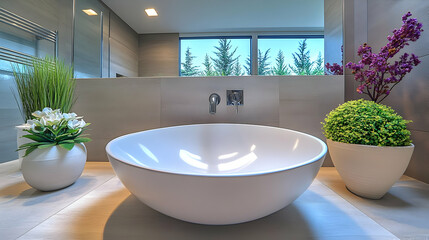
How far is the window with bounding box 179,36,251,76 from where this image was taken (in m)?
1.57

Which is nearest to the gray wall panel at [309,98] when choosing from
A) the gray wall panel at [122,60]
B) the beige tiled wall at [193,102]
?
the beige tiled wall at [193,102]

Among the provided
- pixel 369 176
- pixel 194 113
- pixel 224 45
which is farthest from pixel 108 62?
pixel 369 176

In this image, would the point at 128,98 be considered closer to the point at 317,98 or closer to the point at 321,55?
the point at 317,98

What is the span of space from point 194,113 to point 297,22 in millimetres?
1215

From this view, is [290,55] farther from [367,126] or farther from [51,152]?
[51,152]

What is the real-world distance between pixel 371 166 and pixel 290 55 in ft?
3.68

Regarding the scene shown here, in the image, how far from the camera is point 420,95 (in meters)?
0.99

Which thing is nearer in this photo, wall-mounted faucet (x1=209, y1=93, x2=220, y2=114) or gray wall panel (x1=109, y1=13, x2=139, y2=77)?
wall-mounted faucet (x1=209, y1=93, x2=220, y2=114)

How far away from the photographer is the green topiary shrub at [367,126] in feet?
2.48

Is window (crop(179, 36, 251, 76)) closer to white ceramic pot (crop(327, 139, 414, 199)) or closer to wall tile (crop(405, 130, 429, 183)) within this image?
white ceramic pot (crop(327, 139, 414, 199))

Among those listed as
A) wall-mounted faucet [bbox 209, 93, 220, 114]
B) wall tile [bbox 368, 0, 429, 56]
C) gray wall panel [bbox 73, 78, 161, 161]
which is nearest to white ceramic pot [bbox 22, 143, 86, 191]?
gray wall panel [bbox 73, 78, 161, 161]

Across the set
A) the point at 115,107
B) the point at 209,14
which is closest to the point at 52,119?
the point at 115,107

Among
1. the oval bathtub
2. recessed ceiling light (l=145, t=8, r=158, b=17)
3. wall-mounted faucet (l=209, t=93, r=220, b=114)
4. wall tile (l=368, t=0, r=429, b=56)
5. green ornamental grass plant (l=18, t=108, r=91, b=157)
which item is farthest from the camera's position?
recessed ceiling light (l=145, t=8, r=158, b=17)

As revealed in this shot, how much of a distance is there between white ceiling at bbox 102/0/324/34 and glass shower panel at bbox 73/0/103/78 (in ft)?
0.70
